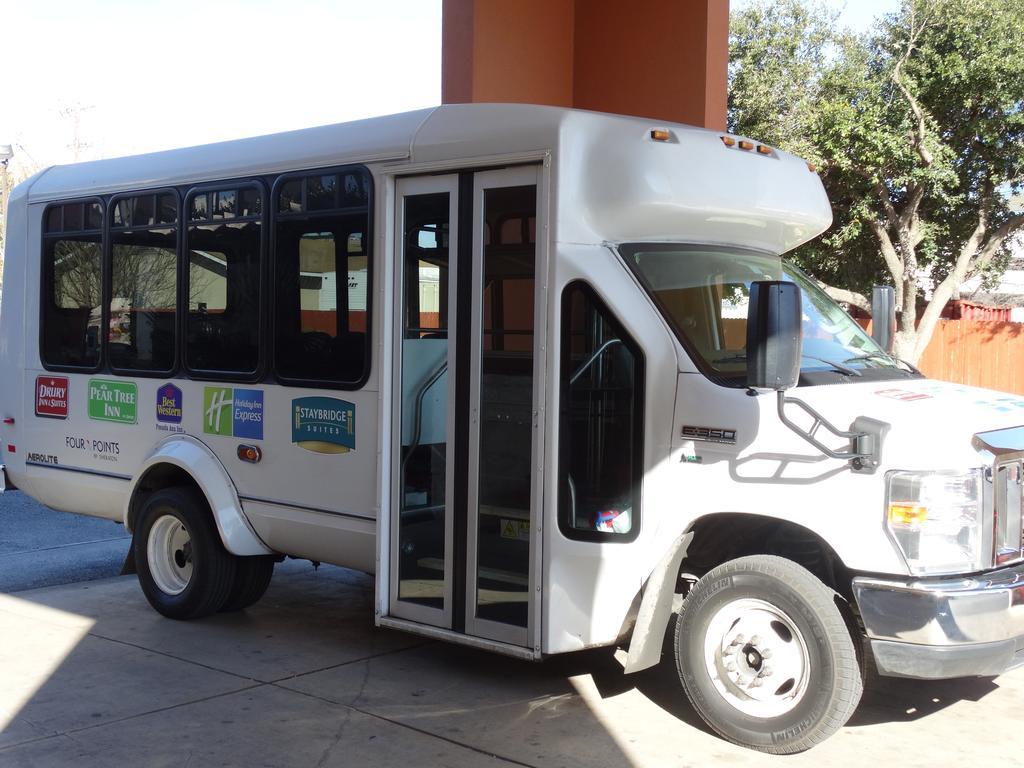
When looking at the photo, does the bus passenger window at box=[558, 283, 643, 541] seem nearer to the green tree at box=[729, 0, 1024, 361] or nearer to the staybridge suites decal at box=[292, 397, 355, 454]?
the staybridge suites decal at box=[292, 397, 355, 454]

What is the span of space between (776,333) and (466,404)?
170cm

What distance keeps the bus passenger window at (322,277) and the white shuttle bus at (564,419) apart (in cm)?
2

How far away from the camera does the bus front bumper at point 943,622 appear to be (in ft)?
14.7

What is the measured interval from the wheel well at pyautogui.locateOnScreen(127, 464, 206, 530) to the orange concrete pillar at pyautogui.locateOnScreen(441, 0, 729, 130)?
428cm

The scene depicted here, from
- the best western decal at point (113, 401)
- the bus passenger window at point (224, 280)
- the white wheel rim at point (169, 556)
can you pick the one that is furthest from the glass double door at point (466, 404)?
the best western decal at point (113, 401)

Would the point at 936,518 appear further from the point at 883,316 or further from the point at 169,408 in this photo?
the point at 169,408

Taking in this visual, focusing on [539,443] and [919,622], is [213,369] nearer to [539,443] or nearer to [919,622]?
[539,443]

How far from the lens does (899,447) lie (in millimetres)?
4520

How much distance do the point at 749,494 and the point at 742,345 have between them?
2.55ft

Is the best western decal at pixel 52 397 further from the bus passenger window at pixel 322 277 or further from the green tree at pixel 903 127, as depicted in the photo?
the green tree at pixel 903 127

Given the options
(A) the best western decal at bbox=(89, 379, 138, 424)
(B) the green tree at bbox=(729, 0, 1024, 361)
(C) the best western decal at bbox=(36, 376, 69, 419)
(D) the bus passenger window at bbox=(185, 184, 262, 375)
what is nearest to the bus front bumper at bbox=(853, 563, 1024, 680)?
(D) the bus passenger window at bbox=(185, 184, 262, 375)

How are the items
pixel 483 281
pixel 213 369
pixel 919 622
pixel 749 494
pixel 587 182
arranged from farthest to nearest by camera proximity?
1. pixel 213 369
2. pixel 483 281
3. pixel 587 182
4. pixel 749 494
5. pixel 919 622

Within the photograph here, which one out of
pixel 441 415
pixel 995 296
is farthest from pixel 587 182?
pixel 995 296

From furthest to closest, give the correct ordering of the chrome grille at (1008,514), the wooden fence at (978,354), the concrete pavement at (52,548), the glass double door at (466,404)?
the wooden fence at (978,354) → the concrete pavement at (52,548) → the glass double door at (466,404) → the chrome grille at (1008,514)
